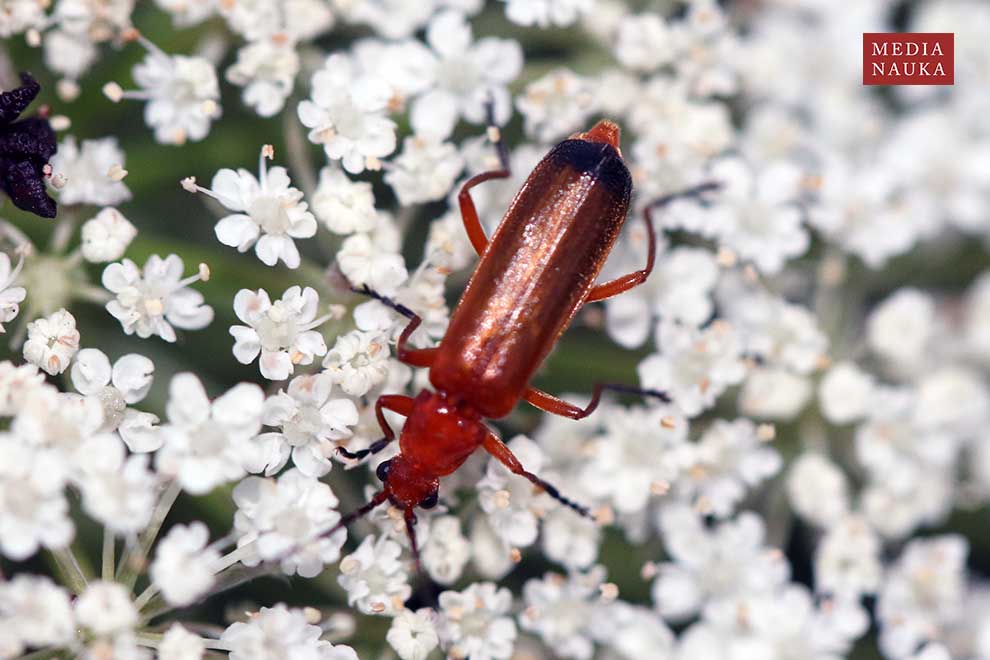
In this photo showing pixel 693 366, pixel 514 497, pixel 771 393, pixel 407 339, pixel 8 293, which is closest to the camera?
pixel 8 293

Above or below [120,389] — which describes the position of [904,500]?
below

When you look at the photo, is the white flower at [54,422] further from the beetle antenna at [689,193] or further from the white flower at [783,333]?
the white flower at [783,333]

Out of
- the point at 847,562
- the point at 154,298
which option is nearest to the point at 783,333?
the point at 847,562

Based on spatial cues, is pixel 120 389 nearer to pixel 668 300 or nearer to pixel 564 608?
pixel 564 608

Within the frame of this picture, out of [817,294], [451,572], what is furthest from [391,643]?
[817,294]

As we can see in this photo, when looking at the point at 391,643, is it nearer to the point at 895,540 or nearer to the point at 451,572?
the point at 451,572

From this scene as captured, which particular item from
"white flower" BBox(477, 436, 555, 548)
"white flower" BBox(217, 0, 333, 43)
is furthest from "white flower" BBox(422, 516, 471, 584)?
"white flower" BBox(217, 0, 333, 43)
